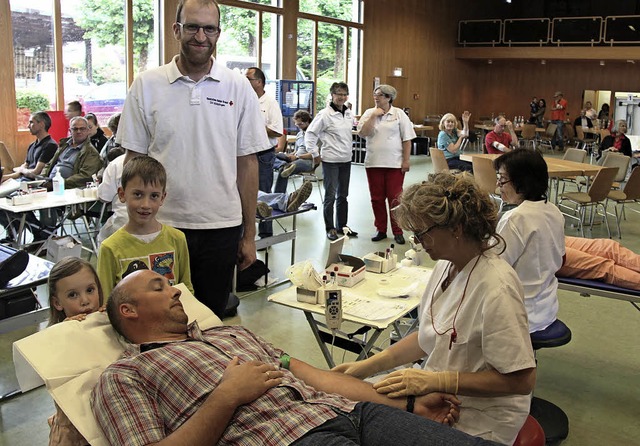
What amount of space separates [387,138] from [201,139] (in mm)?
4236

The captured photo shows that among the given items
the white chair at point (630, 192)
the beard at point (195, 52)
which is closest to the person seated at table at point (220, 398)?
the beard at point (195, 52)

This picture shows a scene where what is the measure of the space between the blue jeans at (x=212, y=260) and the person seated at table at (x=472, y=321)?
0.92 meters

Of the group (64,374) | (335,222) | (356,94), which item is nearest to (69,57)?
(335,222)

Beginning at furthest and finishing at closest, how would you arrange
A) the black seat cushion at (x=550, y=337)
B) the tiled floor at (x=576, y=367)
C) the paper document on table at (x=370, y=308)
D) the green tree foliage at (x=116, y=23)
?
the green tree foliage at (x=116, y=23)
the tiled floor at (x=576, y=367)
the black seat cushion at (x=550, y=337)
the paper document on table at (x=370, y=308)

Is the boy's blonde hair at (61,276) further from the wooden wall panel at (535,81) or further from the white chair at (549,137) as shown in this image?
the wooden wall panel at (535,81)

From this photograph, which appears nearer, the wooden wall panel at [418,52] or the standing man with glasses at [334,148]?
the standing man with glasses at [334,148]

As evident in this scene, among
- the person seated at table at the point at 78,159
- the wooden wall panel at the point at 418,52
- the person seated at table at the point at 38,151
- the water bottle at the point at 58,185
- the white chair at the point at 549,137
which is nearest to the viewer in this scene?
the water bottle at the point at 58,185

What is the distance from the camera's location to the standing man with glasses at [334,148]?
6.88m

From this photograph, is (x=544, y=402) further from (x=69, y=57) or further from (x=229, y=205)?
(x=69, y=57)

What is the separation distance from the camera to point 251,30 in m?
13.4

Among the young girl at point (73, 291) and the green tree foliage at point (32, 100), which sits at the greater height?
the green tree foliage at point (32, 100)

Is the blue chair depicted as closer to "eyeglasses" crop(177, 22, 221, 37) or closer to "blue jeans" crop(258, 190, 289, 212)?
"eyeglasses" crop(177, 22, 221, 37)

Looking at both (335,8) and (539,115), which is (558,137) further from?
(335,8)

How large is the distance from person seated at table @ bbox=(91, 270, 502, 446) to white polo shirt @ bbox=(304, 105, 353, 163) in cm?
495
